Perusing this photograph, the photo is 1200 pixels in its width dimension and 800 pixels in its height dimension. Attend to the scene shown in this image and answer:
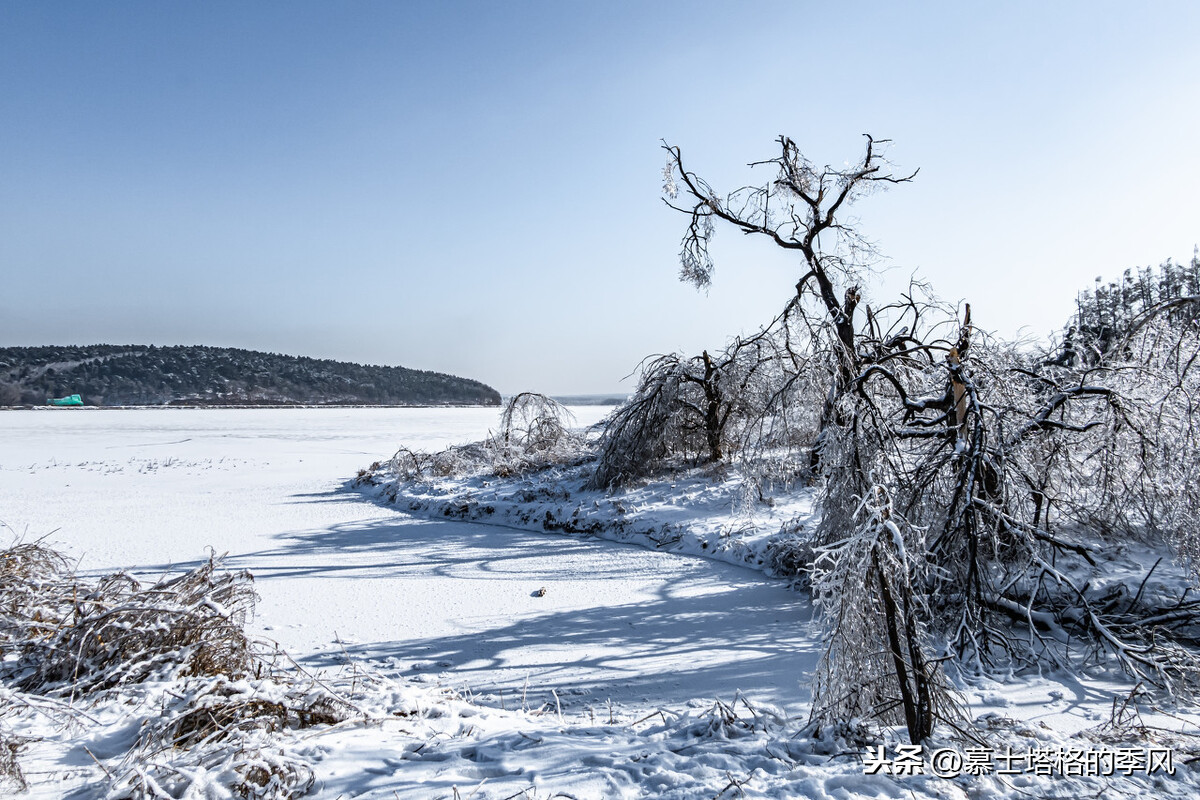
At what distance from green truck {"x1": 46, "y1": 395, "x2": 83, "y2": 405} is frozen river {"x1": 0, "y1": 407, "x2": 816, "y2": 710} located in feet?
177

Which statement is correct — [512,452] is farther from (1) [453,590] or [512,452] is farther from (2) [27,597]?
(2) [27,597]

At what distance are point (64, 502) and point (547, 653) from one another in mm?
10974

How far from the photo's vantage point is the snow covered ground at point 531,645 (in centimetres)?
252

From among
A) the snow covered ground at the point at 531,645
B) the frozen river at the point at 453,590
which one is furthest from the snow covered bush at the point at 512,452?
the snow covered ground at the point at 531,645

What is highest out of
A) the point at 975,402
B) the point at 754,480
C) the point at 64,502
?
the point at 975,402

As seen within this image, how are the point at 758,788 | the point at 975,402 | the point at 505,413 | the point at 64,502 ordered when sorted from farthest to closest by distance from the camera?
1. the point at 505,413
2. the point at 64,502
3. the point at 975,402
4. the point at 758,788

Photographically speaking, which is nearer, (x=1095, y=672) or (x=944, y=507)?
(x=1095, y=672)

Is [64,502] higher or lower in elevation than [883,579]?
lower

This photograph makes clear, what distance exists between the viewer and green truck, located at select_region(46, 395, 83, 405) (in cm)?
5686

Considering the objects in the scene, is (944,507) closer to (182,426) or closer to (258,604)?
(258,604)

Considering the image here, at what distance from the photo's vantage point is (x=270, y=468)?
17.0 m

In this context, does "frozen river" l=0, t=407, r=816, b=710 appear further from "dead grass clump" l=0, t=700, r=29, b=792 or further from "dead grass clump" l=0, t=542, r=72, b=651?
"dead grass clump" l=0, t=700, r=29, b=792

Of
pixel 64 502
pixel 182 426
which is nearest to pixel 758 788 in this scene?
pixel 64 502

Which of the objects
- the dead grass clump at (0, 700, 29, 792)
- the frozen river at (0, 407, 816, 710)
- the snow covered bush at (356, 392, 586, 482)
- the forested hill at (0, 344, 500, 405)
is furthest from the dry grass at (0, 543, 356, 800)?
the forested hill at (0, 344, 500, 405)
